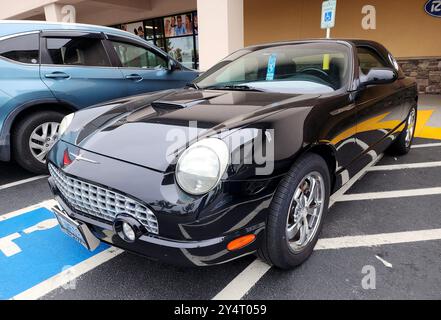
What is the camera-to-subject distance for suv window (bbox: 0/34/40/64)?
353 centimetres

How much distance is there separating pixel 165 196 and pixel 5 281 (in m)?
1.29

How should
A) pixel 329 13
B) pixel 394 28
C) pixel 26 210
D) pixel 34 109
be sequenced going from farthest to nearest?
pixel 394 28 < pixel 329 13 < pixel 34 109 < pixel 26 210

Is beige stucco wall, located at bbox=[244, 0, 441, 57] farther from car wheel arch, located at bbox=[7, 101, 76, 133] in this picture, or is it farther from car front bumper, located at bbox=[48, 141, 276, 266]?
car front bumper, located at bbox=[48, 141, 276, 266]

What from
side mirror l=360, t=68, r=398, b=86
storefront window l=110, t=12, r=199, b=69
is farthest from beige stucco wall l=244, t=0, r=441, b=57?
side mirror l=360, t=68, r=398, b=86

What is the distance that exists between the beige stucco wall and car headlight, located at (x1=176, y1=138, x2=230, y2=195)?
9.63 meters

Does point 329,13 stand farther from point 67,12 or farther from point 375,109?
point 67,12

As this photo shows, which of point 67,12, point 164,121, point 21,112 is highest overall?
point 67,12

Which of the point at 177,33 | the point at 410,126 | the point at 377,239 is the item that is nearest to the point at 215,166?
the point at 377,239

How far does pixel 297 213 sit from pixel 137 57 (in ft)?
11.5

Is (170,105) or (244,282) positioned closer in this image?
(244,282)

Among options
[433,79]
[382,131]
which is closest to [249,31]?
[433,79]

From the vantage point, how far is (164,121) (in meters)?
2.02

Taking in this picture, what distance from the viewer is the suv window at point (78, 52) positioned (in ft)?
12.8

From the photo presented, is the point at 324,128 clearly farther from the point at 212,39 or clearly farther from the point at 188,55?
the point at 188,55
